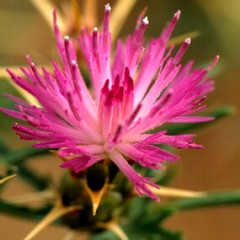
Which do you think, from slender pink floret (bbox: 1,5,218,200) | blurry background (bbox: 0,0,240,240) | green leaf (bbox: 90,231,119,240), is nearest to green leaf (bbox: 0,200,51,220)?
green leaf (bbox: 90,231,119,240)

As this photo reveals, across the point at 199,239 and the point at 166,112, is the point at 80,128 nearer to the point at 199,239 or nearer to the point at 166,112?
the point at 166,112

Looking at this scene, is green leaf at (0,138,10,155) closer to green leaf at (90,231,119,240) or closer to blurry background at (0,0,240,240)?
blurry background at (0,0,240,240)

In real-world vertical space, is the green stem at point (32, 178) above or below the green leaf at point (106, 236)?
above

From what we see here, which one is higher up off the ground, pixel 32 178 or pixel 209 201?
pixel 32 178

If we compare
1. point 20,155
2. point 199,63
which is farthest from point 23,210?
point 199,63

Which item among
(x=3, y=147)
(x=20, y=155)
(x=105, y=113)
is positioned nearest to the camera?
(x=105, y=113)

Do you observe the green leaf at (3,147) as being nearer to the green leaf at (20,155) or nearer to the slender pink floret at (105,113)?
the green leaf at (20,155)

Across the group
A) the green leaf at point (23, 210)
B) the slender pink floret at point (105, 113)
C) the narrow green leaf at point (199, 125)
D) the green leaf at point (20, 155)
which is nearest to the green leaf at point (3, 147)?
the green leaf at point (20, 155)

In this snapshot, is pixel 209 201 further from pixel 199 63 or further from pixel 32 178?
pixel 199 63
